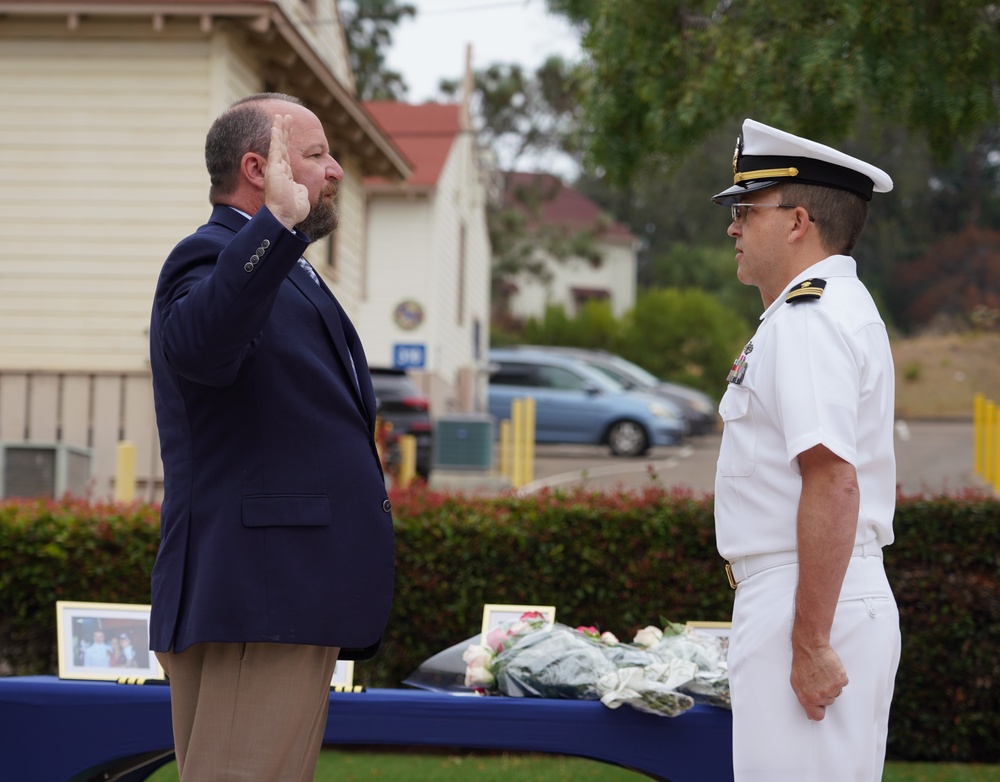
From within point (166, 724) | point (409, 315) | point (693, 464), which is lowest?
point (693, 464)

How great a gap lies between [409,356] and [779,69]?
1652 centimetres

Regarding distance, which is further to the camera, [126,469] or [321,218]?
[126,469]

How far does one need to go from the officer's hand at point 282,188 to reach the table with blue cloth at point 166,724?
1939 mm

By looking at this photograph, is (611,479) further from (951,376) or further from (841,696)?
(951,376)

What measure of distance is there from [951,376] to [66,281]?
3856cm

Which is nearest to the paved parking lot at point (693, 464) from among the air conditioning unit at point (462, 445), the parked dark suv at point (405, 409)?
the air conditioning unit at point (462, 445)

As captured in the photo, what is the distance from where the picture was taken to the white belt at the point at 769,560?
9.48 ft

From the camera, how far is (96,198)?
1400cm

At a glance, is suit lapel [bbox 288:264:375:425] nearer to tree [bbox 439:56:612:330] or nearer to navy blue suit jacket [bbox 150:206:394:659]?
navy blue suit jacket [bbox 150:206:394:659]

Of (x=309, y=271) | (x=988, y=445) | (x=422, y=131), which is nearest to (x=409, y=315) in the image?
(x=422, y=131)

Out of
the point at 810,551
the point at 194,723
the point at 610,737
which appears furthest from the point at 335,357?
the point at 610,737

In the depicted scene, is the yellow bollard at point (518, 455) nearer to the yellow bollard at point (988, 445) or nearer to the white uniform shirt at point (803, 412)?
the yellow bollard at point (988, 445)

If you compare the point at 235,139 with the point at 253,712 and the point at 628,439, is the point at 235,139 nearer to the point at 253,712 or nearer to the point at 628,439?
the point at 253,712

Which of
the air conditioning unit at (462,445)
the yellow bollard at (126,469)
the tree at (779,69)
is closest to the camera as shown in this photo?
the tree at (779,69)
